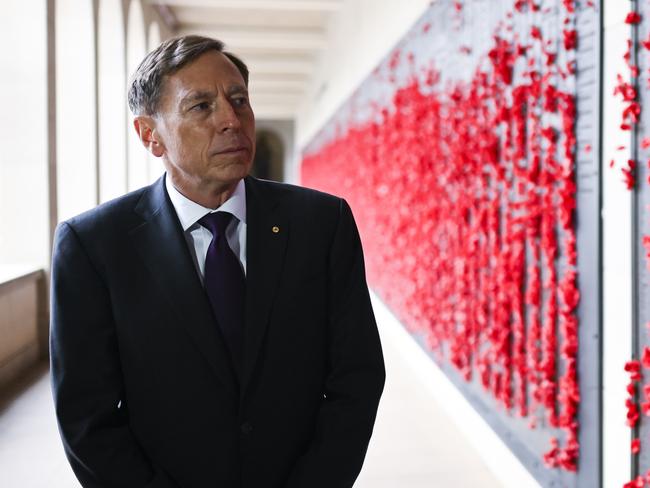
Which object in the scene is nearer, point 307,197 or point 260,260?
point 260,260

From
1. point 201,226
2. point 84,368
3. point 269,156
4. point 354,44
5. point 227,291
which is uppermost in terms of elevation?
point 354,44

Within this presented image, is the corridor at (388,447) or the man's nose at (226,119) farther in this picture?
the corridor at (388,447)

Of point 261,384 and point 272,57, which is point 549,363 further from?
point 272,57

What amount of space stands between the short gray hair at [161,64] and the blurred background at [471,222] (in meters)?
1.42

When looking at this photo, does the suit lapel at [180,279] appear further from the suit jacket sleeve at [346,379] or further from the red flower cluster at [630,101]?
the red flower cluster at [630,101]

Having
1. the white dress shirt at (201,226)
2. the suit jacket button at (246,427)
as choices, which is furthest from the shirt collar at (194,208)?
the suit jacket button at (246,427)

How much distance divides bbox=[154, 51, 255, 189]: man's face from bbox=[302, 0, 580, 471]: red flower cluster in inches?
63.4

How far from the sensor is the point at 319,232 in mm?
1573

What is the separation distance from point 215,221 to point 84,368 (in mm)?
413

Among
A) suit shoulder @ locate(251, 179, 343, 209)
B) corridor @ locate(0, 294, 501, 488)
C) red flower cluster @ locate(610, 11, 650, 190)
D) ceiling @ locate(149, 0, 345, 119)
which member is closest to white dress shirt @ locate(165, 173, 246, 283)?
suit shoulder @ locate(251, 179, 343, 209)

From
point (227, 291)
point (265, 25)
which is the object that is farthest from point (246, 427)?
point (265, 25)

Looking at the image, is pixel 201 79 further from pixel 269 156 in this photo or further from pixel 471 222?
pixel 269 156

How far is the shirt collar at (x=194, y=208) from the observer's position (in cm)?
156

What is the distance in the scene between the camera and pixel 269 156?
25141 mm
